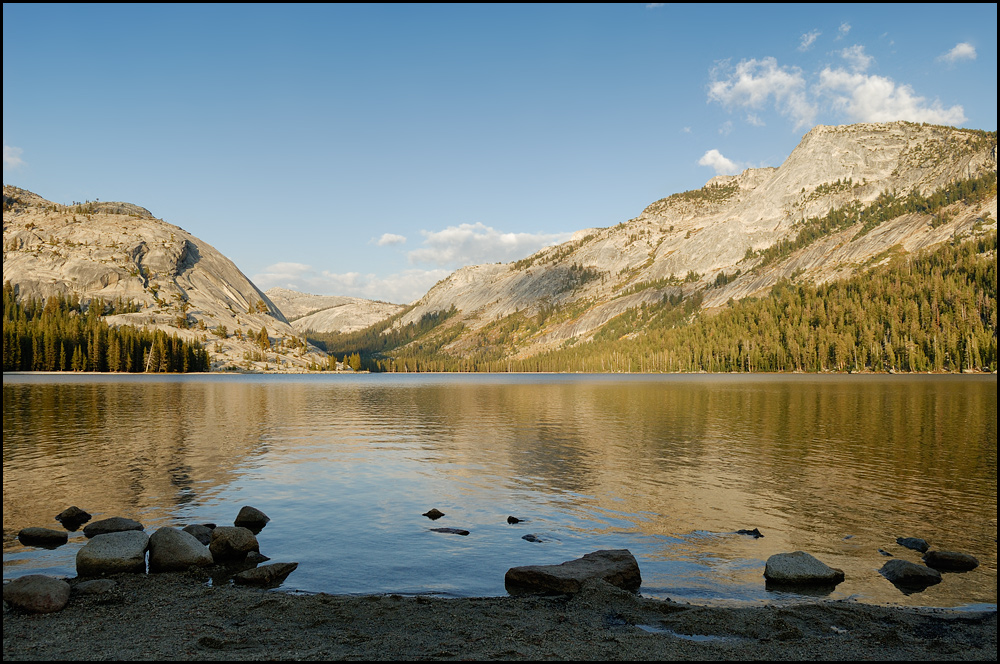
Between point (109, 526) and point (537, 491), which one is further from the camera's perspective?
point (537, 491)

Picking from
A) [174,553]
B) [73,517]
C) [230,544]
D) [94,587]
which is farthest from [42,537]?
[230,544]

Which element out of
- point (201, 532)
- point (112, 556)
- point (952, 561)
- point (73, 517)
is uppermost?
point (112, 556)

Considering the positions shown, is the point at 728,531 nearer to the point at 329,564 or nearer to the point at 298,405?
the point at 329,564

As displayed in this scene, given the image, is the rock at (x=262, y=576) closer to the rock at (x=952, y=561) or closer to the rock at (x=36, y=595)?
the rock at (x=36, y=595)

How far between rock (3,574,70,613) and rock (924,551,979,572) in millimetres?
31854

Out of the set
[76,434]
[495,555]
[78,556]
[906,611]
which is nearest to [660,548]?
[495,555]

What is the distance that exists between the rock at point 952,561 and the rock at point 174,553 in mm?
29378

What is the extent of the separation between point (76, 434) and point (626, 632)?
6311cm

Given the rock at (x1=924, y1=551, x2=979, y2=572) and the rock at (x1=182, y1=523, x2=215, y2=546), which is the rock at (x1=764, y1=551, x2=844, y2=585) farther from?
the rock at (x1=182, y1=523, x2=215, y2=546)

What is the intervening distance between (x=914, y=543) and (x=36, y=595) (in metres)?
34.1

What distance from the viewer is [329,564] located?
80.6 ft

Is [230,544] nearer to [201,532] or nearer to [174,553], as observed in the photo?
[174,553]

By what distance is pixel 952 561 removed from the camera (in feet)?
77.3

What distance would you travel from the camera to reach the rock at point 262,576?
22.0 m
